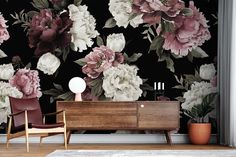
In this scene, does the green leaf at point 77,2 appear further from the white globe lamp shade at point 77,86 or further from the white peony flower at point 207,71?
the white peony flower at point 207,71

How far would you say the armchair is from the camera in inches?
248

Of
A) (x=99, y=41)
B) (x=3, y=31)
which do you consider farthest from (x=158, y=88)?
(x=3, y=31)

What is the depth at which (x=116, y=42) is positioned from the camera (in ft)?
24.5

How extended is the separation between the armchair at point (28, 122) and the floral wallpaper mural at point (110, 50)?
0.60 meters

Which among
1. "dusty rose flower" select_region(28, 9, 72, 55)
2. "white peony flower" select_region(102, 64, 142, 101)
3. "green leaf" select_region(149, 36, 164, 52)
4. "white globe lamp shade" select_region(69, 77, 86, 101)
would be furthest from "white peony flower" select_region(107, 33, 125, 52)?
"white globe lamp shade" select_region(69, 77, 86, 101)

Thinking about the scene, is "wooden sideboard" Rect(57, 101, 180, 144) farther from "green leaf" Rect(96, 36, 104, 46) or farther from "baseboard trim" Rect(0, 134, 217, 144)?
"green leaf" Rect(96, 36, 104, 46)

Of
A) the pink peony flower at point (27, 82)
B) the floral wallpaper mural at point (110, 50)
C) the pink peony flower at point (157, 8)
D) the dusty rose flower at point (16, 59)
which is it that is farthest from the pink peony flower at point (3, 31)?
the pink peony flower at point (157, 8)

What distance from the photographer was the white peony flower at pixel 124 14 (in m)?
7.47

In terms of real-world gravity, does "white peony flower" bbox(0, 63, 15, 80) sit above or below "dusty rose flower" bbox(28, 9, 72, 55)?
below

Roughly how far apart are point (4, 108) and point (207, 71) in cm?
298

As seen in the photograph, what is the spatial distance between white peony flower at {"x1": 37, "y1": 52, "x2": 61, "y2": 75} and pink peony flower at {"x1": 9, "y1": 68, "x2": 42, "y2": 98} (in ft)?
0.41

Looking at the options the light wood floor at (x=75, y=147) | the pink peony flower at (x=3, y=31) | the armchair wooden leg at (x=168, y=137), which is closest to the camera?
the light wood floor at (x=75, y=147)

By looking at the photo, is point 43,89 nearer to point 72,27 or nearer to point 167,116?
point 72,27

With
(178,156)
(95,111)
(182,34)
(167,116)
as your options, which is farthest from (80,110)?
(178,156)
